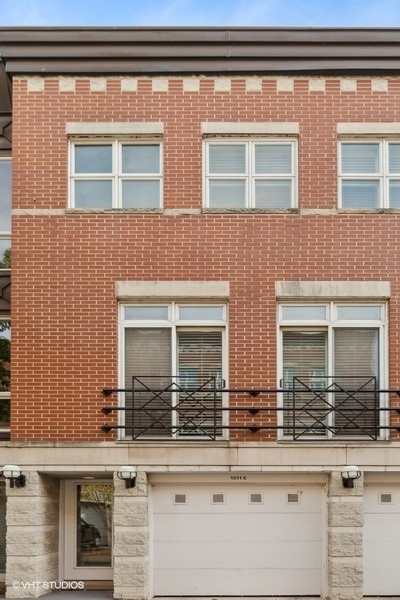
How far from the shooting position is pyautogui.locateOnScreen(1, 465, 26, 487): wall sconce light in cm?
1182

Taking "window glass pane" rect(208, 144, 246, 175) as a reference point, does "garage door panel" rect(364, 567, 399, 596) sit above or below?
below

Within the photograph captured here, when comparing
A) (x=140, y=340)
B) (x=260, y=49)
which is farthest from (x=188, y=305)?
(x=260, y=49)

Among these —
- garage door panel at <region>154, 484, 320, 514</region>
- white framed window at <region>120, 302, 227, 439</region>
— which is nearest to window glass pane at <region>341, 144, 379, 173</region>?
white framed window at <region>120, 302, 227, 439</region>

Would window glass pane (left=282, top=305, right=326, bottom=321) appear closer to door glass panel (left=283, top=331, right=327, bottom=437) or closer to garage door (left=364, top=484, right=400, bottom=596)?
door glass panel (left=283, top=331, right=327, bottom=437)

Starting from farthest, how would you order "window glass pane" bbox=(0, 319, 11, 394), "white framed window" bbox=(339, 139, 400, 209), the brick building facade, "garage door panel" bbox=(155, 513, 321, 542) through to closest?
"window glass pane" bbox=(0, 319, 11, 394) < "white framed window" bbox=(339, 139, 400, 209) < "garage door panel" bbox=(155, 513, 321, 542) < the brick building facade

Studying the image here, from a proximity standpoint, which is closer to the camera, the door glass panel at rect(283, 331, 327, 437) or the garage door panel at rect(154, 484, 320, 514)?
the door glass panel at rect(283, 331, 327, 437)

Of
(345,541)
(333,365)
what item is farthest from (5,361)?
(345,541)

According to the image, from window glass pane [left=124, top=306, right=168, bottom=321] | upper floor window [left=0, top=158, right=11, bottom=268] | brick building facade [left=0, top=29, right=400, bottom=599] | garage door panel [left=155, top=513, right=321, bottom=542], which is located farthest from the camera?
upper floor window [left=0, top=158, right=11, bottom=268]

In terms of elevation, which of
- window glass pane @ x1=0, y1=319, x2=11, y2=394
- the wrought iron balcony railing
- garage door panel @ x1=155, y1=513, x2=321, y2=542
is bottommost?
garage door panel @ x1=155, y1=513, x2=321, y2=542

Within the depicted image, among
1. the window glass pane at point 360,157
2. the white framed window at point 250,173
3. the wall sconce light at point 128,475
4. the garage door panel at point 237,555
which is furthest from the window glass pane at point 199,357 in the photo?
the window glass pane at point 360,157

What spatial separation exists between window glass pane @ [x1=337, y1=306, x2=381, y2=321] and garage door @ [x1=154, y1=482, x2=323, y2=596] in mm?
2829

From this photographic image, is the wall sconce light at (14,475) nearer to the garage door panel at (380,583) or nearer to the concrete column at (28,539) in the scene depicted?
the concrete column at (28,539)

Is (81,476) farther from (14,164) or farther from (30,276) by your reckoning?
(14,164)

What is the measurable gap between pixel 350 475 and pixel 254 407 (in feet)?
5.89
